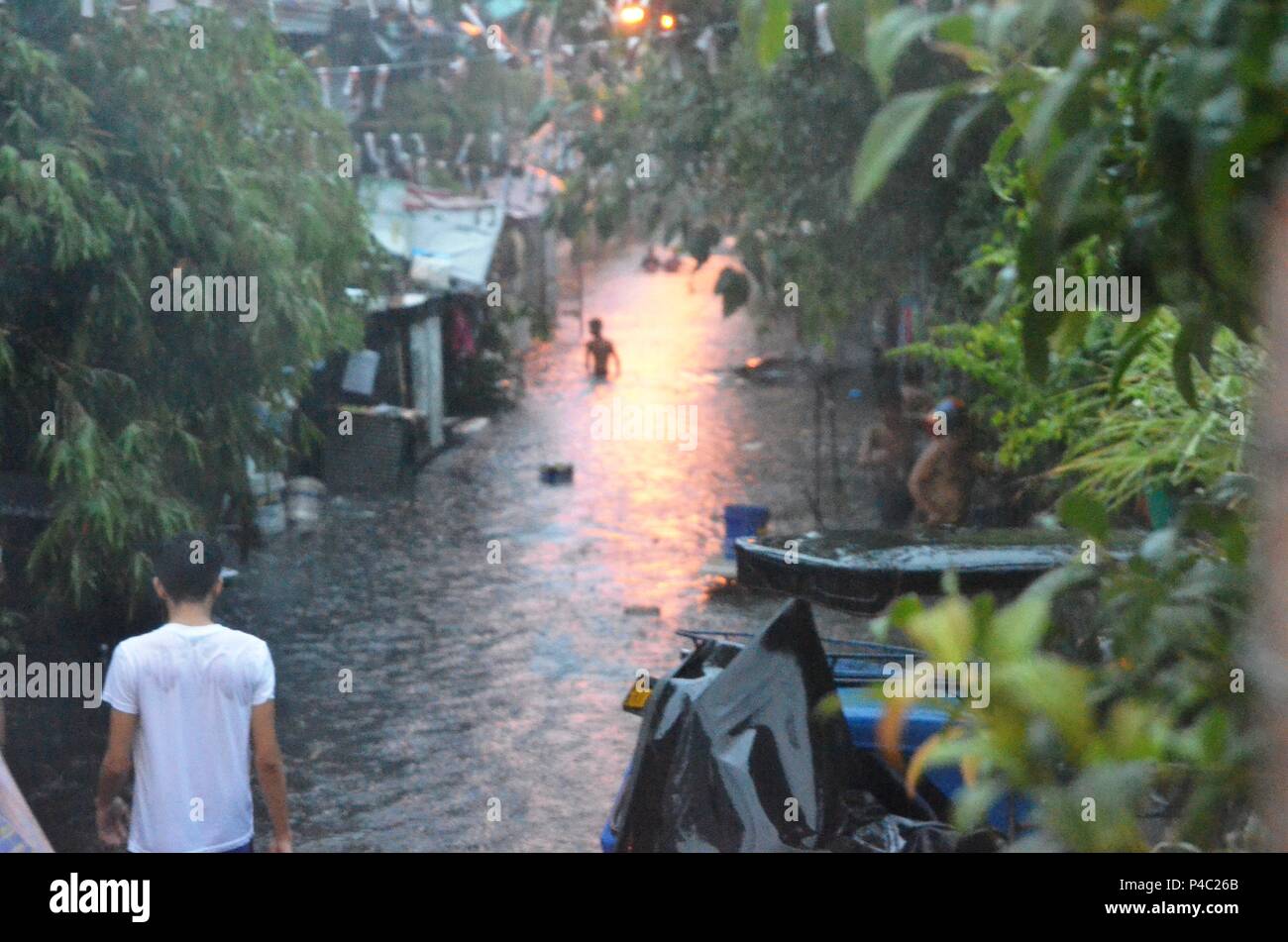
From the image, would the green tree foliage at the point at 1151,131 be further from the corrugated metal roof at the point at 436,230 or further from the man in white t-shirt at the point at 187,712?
the corrugated metal roof at the point at 436,230

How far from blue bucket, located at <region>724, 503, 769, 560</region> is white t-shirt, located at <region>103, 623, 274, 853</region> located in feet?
26.7

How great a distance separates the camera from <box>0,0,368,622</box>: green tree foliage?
734cm

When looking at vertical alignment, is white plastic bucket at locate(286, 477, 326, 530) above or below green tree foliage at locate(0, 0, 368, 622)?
below

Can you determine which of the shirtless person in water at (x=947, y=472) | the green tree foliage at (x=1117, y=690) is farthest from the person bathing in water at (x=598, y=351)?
the green tree foliage at (x=1117, y=690)

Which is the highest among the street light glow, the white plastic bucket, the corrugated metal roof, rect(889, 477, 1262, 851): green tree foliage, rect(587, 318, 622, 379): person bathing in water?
the street light glow

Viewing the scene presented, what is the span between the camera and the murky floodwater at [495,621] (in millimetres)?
7430

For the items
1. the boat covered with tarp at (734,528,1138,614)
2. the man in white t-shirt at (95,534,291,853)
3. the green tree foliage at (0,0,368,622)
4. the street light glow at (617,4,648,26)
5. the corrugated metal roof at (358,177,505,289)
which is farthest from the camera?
the corrugated metal roof at (358,177,505,289)

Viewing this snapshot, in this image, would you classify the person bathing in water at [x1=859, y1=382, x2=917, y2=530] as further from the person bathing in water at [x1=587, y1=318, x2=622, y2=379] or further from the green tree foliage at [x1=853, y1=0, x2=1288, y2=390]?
the person bathing in water at [x1=587, y1=318, x2=622, y2=379]

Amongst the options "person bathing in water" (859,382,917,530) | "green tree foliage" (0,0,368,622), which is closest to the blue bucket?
"person bathing in water" (859,382,917,530)

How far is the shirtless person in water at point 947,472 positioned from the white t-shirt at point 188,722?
694cm

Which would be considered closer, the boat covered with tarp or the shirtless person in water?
the boat covered with tarp
